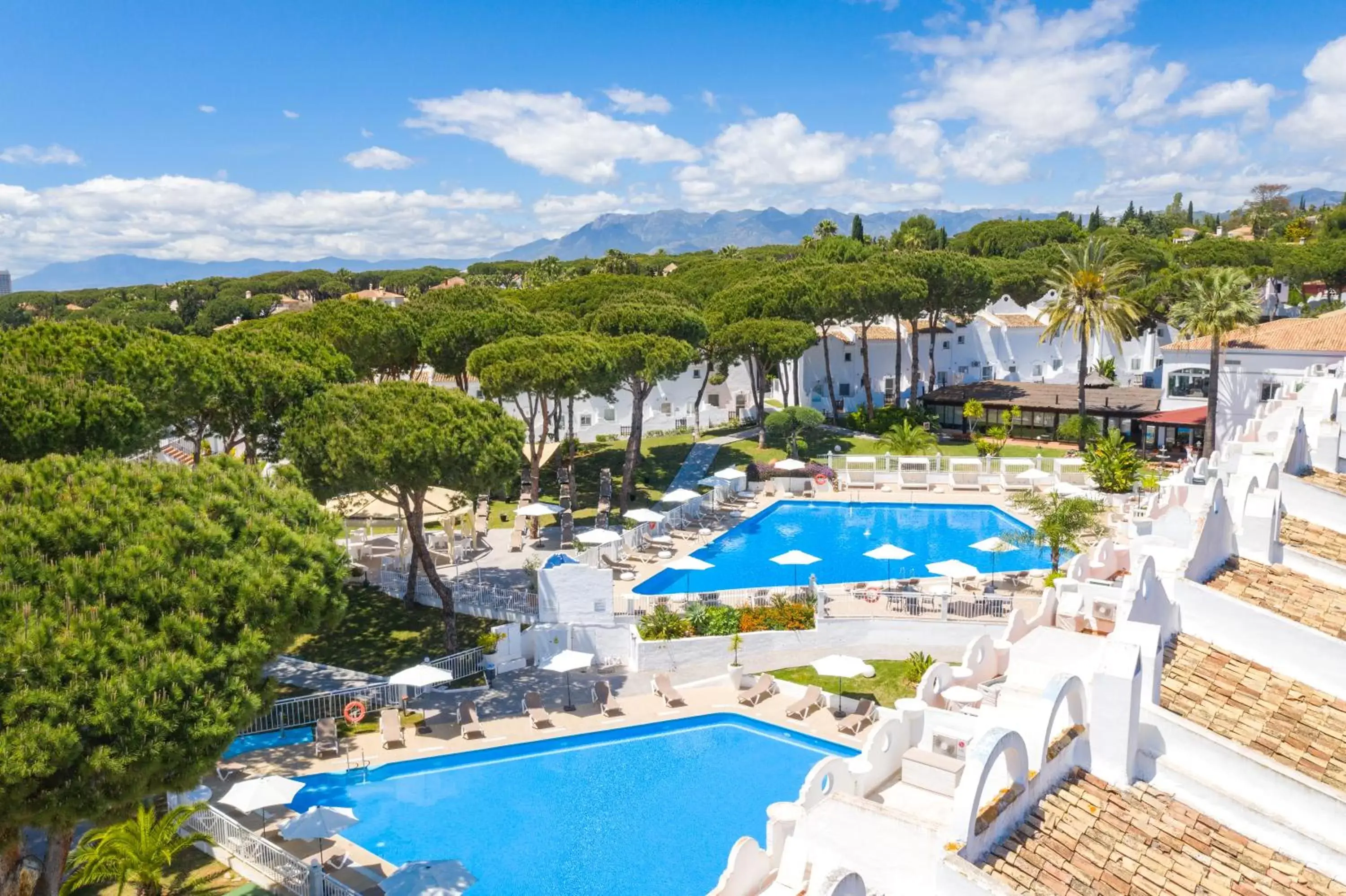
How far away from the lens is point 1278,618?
34.9 ft

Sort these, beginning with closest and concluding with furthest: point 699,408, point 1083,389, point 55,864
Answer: point 55,864
point 1083,389
point 699,408

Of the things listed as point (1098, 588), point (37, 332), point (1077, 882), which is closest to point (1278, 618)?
point (1098, 588)

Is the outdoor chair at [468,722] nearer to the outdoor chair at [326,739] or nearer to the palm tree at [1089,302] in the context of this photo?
the outdoor chair at [326,739]

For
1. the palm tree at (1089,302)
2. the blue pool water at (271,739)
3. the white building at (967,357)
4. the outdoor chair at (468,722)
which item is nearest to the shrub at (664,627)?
the outdoor chair at (468,722)

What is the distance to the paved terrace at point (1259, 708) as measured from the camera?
9.20 meters

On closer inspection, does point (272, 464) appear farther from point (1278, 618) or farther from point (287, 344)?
point (1278, 618)

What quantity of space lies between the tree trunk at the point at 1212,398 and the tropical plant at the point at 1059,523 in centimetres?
1580

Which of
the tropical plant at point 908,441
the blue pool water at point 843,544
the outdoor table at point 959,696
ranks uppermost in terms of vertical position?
the outdoor table at point 959,696

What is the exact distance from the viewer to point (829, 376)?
57.3 metres

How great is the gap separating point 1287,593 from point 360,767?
669 inches

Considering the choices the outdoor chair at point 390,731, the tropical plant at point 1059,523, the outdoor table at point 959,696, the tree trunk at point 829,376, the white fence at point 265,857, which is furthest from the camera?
the tree trunk at point 829,376

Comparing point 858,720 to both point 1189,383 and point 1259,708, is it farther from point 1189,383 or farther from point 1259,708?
point 1189,383

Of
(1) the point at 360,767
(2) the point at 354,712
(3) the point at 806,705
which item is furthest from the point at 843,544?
(1) the point at 360,767

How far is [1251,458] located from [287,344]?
2606 centimetres
